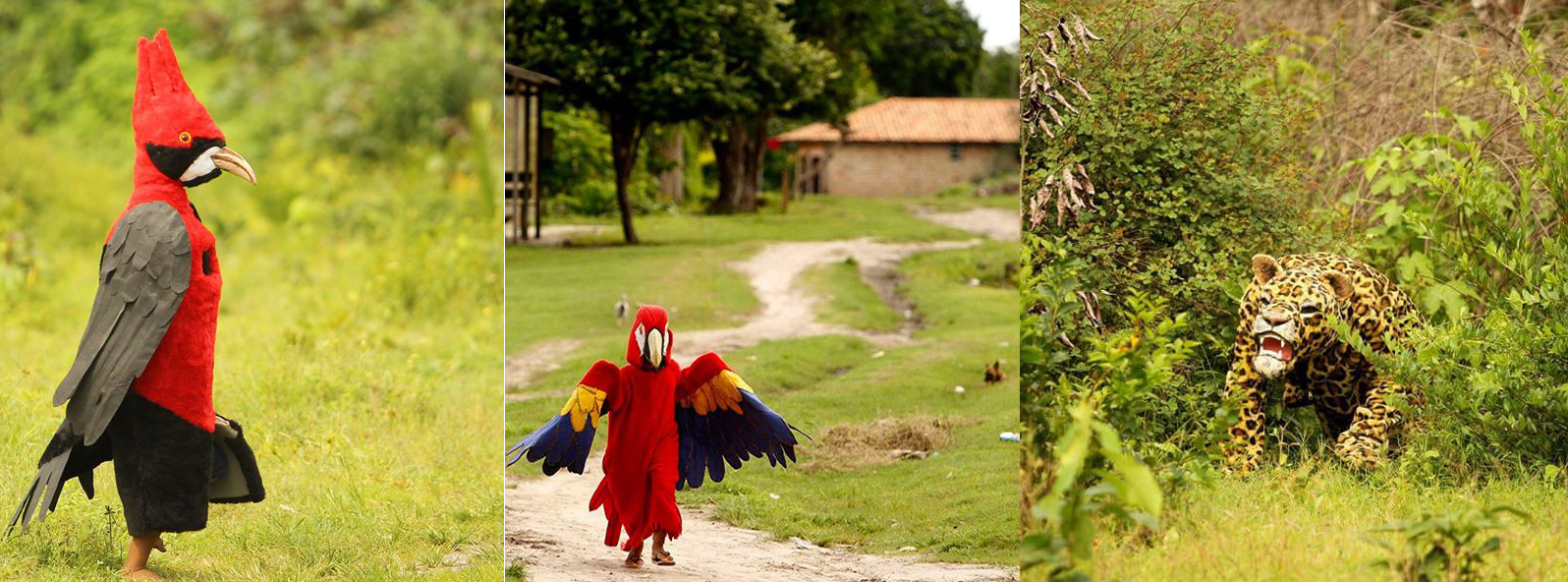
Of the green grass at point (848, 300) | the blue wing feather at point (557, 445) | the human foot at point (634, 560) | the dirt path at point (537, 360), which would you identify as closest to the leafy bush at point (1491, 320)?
the green grass at point (848, 300)

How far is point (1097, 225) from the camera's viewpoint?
227 inches

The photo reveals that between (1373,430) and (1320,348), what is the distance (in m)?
0.40

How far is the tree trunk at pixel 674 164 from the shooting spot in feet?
23.6

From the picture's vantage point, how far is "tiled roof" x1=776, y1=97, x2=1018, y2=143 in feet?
20.0

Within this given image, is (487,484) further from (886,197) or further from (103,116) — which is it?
(103,116)

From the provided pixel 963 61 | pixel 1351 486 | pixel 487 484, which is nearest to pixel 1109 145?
pixel 963 61

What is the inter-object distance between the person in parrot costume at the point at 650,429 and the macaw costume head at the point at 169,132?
1.38m

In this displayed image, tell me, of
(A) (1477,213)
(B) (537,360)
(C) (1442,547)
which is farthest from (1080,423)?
(B) (537,360)

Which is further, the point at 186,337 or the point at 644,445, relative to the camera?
the point at 644,445

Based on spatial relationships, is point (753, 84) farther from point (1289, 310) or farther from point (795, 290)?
point (1289, 310)

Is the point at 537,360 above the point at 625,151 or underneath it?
underneath

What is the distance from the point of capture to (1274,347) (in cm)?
582

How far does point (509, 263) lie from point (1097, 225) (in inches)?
134

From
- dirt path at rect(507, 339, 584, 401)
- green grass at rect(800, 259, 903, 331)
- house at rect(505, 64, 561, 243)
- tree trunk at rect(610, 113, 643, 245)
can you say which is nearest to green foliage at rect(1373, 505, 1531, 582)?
green grass at rect(800, 259, 903, 331)
